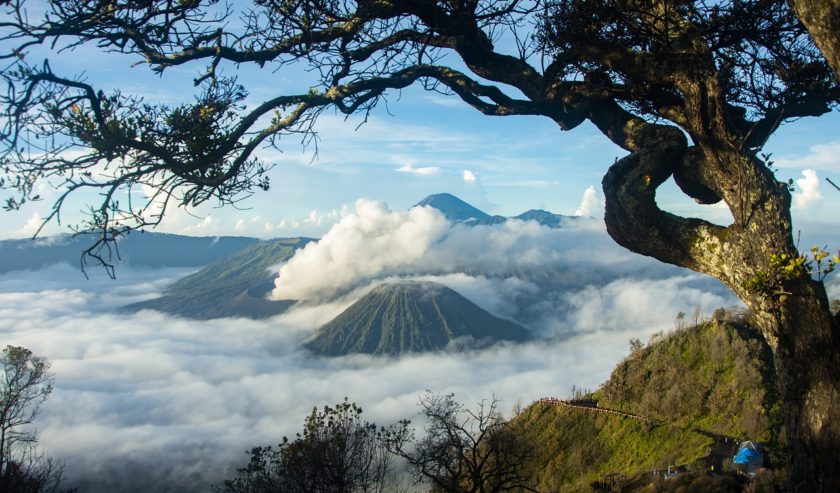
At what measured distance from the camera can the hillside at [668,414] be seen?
20.3m

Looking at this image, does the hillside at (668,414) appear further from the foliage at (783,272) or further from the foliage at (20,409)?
the foliage at (20,409)

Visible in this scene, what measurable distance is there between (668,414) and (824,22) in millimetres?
22976

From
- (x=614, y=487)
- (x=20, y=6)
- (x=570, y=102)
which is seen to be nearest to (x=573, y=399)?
(x=614, y=487)

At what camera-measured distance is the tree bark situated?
3967mm

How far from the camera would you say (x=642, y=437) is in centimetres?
2298

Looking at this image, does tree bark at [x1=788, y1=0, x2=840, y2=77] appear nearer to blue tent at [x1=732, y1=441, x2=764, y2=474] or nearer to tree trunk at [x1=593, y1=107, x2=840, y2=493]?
tree trunk at [x1=593, y1=107, x2=840, y2=493]

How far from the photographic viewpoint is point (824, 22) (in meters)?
4.03

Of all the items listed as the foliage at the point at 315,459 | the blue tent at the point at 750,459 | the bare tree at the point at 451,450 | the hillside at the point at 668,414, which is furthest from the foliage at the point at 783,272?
the hillside at the point at 668,414

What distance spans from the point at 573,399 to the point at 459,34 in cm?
2643

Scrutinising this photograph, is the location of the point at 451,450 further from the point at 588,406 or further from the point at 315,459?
the point at 588,406

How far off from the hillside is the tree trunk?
568 inches

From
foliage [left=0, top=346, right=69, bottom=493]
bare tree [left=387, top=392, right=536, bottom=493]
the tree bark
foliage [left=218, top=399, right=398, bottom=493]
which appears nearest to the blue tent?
bare tree [left=387, top=392, right=536, bottom=493]

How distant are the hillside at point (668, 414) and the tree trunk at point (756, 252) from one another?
568 inches

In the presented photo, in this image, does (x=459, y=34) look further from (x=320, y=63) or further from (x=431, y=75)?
(x=320, y=63)
